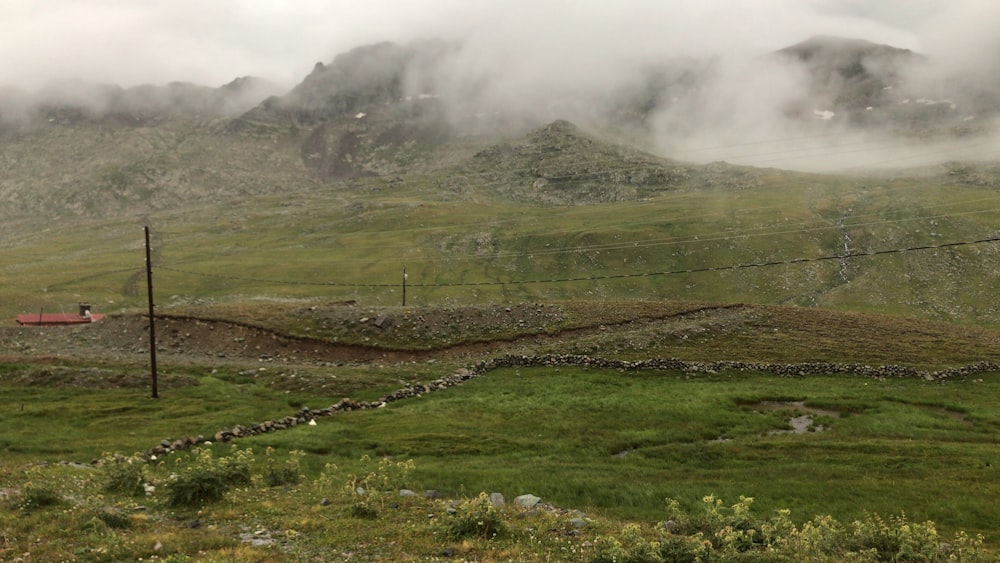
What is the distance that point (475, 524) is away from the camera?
15609 mm

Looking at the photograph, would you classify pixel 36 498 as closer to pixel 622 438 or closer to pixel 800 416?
pixel 622 438

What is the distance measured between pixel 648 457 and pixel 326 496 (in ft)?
52.0

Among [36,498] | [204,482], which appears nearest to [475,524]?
[204,482]

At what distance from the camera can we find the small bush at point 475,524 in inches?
609

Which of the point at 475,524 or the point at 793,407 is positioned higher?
the point at 475,524

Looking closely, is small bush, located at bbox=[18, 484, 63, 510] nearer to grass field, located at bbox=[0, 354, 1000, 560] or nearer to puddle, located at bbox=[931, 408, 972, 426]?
grass field, located at bbox=[0, 354, 1000, 560]

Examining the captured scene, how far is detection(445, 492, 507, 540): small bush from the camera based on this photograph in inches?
609

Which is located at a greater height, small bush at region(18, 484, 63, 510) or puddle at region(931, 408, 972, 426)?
small bush at region(18, 484, 63, 510)

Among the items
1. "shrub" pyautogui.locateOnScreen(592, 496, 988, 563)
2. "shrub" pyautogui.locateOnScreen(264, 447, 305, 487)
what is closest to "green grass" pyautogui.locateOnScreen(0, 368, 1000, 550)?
"shrub" pyautogui.locateOnScreen(264, 447, 305, 487)

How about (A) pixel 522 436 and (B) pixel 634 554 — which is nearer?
(B) pixel 634 554

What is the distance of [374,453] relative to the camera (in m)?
29.2

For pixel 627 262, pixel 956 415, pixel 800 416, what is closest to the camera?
pixel 800 416

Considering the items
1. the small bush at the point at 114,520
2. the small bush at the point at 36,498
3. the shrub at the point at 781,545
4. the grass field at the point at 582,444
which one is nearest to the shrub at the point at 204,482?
the grass field at the point at 582,444

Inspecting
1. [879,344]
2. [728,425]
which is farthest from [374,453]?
[879,344]
